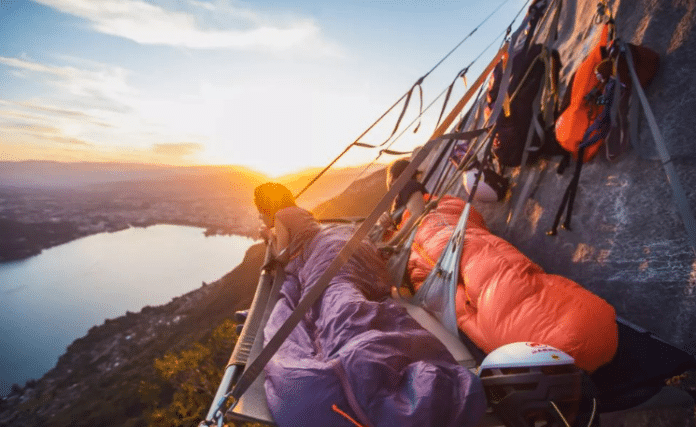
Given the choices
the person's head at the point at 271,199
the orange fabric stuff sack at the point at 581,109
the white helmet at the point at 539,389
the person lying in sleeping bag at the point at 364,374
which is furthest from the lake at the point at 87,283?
the orange fabric stuff sack at the point at 581,109

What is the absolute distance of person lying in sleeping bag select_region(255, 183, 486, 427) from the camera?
130cm

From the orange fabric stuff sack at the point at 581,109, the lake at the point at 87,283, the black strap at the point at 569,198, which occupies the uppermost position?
the orange fabric stuff sack at the point at 581,109

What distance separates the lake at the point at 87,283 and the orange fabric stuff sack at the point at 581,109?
4912cm

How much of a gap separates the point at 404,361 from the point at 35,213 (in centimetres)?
11976

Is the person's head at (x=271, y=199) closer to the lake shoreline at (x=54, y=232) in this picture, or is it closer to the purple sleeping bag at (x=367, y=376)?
the purple sleeping bag at (x=367, y=376)

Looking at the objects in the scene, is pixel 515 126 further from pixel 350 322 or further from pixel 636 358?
pixel 350 322

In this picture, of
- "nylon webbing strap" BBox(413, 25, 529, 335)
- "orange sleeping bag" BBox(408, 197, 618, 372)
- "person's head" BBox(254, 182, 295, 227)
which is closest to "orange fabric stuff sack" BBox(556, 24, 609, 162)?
"nylon webbing strap" BBox(413, 25, 529, 335)

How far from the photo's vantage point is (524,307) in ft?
5.46

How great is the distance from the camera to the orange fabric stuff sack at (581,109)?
2.35m

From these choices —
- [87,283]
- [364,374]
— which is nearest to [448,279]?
[364,374]

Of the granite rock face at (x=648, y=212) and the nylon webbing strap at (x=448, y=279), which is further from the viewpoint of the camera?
the nylon webbing strap at (x=448, y=279)

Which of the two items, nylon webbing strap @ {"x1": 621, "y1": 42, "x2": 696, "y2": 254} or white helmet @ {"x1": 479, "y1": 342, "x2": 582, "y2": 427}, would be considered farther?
nylon webbing strap @ {"x1": 621, "y1": 42, "x2": 696, "y2": 254}

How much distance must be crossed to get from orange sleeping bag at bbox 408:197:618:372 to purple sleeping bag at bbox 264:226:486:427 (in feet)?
1.40

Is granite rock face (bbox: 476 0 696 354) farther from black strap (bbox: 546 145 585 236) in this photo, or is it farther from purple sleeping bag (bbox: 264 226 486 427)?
purple sleeping bag (bbox: 264 226 486 427)
